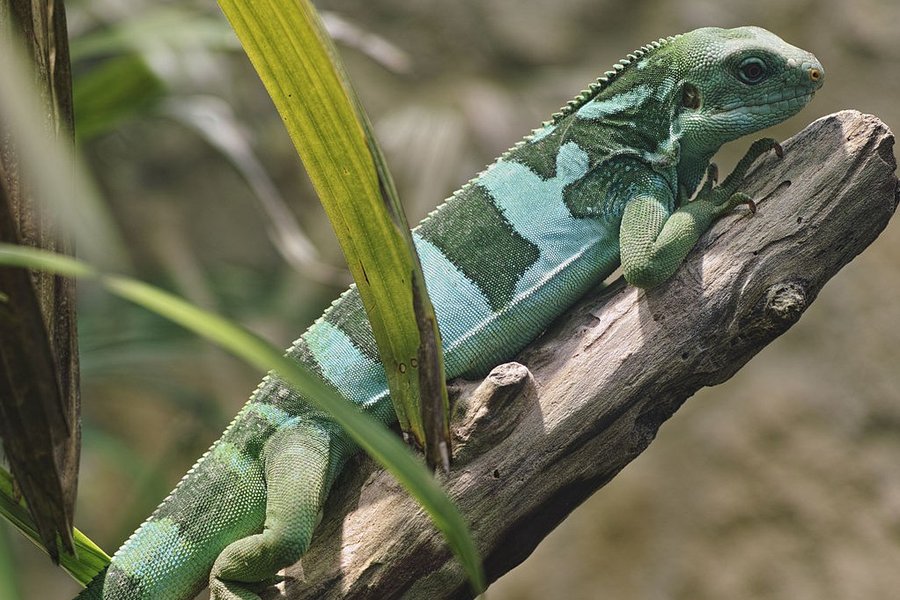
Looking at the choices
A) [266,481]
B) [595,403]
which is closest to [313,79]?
[595,403]

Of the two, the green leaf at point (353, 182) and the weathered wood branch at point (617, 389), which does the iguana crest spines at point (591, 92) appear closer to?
the weathered wood branch at point (617, 389)

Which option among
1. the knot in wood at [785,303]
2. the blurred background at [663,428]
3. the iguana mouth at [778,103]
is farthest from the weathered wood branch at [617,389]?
the blurred background at [663,428]

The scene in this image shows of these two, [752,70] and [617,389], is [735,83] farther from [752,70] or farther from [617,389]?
[617,389]

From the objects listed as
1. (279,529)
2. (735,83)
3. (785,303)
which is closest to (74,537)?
(279,529)

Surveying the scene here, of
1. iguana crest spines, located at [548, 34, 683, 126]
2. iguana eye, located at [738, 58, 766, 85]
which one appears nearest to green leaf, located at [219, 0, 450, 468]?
iguana crest spines, located at [548, 34, 683, 126]

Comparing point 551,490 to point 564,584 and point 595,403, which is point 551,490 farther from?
point 564,584

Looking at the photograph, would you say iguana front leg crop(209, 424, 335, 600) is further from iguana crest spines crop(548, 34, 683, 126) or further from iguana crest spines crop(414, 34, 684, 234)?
iguana crest spines crop(548, 34, 683, 126)
